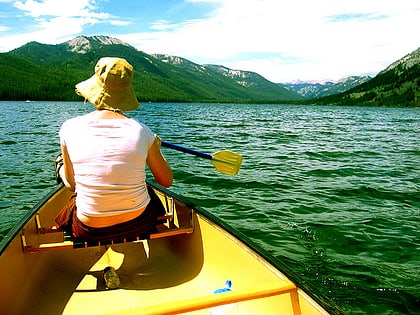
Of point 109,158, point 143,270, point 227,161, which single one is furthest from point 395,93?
point 109,158

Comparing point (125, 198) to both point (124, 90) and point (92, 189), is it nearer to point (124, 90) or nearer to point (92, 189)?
point (92, 189)

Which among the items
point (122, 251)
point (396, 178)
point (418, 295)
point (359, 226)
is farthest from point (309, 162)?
point (122, 251)

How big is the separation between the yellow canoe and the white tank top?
2.12ft

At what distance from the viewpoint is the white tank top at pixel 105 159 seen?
370cm

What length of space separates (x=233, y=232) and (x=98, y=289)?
182cm

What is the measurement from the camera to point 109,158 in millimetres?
3707

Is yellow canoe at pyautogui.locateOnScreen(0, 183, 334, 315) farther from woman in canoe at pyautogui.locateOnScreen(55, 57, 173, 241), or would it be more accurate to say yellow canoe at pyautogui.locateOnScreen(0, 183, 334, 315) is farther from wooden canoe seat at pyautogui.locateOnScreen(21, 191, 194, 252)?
woman in canoe at pyautogui.locateOnScreen(55, 57, 173, 241)

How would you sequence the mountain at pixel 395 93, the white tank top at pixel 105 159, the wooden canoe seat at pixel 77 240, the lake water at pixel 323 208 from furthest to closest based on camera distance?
the mountain at pixel 395 93 < the lake water at pixel 323 208 < the wooden canoe seat at pixel 77 240 < the white tank top at pixel 105 159

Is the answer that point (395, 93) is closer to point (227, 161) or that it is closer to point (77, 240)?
point (227, 161)

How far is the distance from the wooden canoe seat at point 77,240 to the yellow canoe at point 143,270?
A: 1cm

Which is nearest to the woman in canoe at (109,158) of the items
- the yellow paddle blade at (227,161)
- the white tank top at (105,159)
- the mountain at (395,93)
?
the white tank top at (105,159)

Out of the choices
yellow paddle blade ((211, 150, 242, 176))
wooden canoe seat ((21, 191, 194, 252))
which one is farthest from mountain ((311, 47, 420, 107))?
wooden canoe seat ((21, 191, 194, 252))

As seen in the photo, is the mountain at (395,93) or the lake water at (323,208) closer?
the lake water at (323,208)

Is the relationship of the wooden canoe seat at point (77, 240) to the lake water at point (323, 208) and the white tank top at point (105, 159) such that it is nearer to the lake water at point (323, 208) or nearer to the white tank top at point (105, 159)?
the white tank top at point (105, 159)
